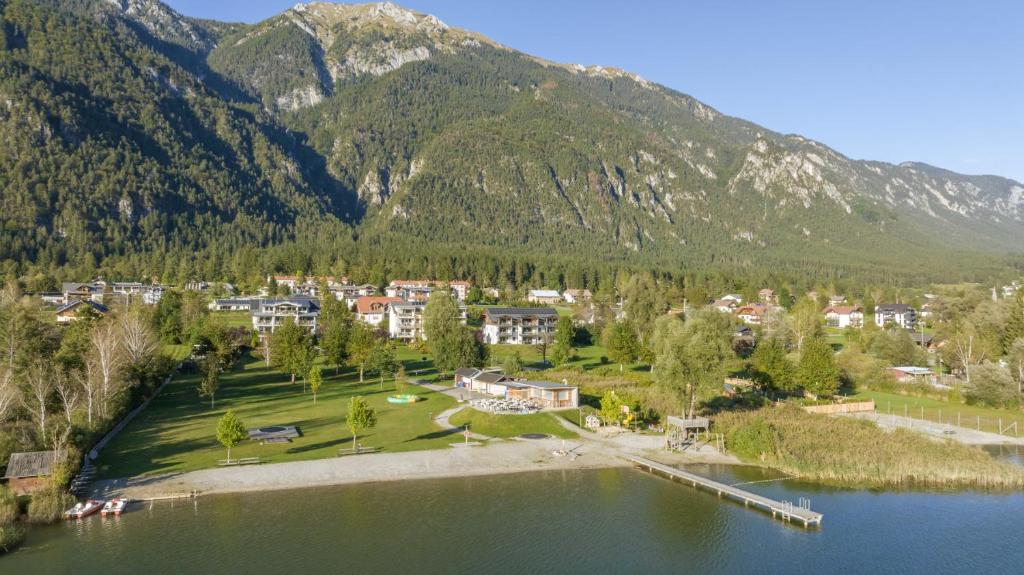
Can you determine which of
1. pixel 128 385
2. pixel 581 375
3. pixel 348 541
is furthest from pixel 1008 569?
pixel 128 385

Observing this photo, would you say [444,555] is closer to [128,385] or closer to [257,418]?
[257,418]

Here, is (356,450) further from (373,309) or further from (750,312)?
(750,312)

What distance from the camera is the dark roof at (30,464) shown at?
123 feet

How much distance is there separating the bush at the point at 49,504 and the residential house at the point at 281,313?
71143 mm

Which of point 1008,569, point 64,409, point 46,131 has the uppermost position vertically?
point 46,131

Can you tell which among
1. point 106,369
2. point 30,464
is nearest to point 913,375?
point 106,369

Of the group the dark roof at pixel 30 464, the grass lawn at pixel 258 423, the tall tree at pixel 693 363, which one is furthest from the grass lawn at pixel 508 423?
the dark roof at pixel 30 464

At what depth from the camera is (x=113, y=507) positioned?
36844mm

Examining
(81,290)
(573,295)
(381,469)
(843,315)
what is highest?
(81,290)

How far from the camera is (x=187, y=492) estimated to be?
130ft

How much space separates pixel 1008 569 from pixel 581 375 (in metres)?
51.3

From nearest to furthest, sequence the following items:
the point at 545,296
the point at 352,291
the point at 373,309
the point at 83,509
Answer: the point at 83,509
the point at 373,309
the point at 352,291
the point at 545,296

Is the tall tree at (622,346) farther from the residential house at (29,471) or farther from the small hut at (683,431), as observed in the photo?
the residential house at (29,471)

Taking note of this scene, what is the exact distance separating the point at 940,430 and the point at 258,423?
192 feet
